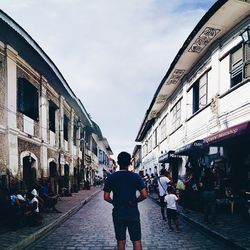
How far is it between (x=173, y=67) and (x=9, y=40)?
742 cm

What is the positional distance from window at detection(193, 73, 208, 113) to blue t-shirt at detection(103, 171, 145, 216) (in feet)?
33.8

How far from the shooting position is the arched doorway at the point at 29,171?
14.0 m

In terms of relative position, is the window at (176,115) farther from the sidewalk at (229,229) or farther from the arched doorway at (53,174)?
the sidewalk at (229,229)

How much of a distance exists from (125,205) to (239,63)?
26.9ft

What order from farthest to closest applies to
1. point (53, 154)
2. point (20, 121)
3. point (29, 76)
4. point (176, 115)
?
point (176, 115) < point (53, 154) < point (29, 76) < point (20, 121)

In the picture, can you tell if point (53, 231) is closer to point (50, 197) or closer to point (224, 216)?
point (50, 197)

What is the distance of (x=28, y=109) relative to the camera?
14.9 metres

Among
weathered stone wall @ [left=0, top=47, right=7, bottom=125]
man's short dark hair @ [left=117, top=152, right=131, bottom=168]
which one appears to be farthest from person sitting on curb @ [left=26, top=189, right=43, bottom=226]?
man's short dark hair @ [left=117, top=152, right=131, bottom=168]

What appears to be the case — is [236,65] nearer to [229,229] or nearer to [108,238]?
[229,229]

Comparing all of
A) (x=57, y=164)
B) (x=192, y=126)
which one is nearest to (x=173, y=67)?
(x=192, y=126)

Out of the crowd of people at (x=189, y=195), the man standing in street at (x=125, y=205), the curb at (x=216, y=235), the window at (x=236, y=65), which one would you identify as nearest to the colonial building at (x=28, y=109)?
the crowd of people at (x=189, y=195)

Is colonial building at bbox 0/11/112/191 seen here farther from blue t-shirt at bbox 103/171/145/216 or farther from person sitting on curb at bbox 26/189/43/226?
→ blue t-shirt at bbox 103/171/145/216

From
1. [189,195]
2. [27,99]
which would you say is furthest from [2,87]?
[189,195]

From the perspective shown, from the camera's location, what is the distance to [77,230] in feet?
29.9
